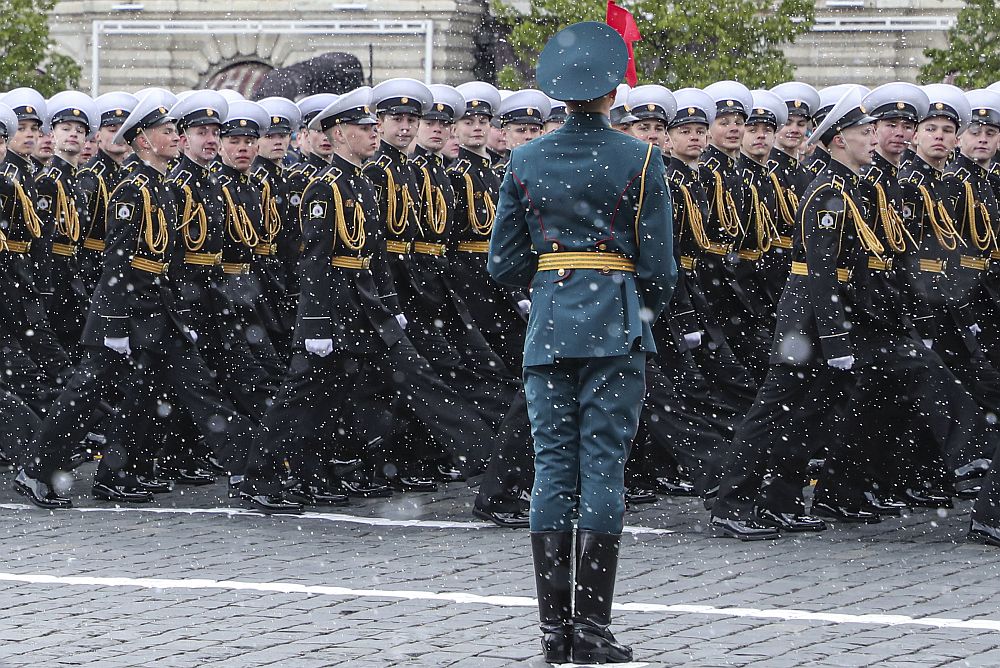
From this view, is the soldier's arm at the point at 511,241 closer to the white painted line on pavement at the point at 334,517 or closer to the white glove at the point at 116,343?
the white painted line on pavement at the point at 334,517

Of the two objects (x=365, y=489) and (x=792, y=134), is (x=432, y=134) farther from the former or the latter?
(x=792, y=134)

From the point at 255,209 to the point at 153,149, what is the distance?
1134 mm

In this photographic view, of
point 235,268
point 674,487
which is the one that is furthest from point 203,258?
point 674,487

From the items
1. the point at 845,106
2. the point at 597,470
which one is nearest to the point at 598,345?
the point at 597,470

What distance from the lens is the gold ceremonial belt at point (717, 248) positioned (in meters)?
11.3

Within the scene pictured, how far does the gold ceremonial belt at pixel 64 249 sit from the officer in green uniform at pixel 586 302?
616 cm

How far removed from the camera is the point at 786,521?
937 centimetres

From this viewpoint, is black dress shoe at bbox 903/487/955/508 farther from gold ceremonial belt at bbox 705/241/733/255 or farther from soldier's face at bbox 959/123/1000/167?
soldier's face at bbox 959/123/1000/167

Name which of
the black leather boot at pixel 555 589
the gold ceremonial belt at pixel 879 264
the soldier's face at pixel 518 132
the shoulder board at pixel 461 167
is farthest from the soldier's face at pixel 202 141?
the black leather boot at pixel 555 589

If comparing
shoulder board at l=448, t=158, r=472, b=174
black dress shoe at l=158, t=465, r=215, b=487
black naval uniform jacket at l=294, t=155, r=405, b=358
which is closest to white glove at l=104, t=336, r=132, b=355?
black naval uniform jacket at l=294, t=155, r=405, b=358

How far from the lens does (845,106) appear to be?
946 cm

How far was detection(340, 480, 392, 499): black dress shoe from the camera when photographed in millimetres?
10774

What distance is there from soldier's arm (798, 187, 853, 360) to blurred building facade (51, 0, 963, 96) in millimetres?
18832

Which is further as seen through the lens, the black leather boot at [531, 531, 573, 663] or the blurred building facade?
the blurred building facade
